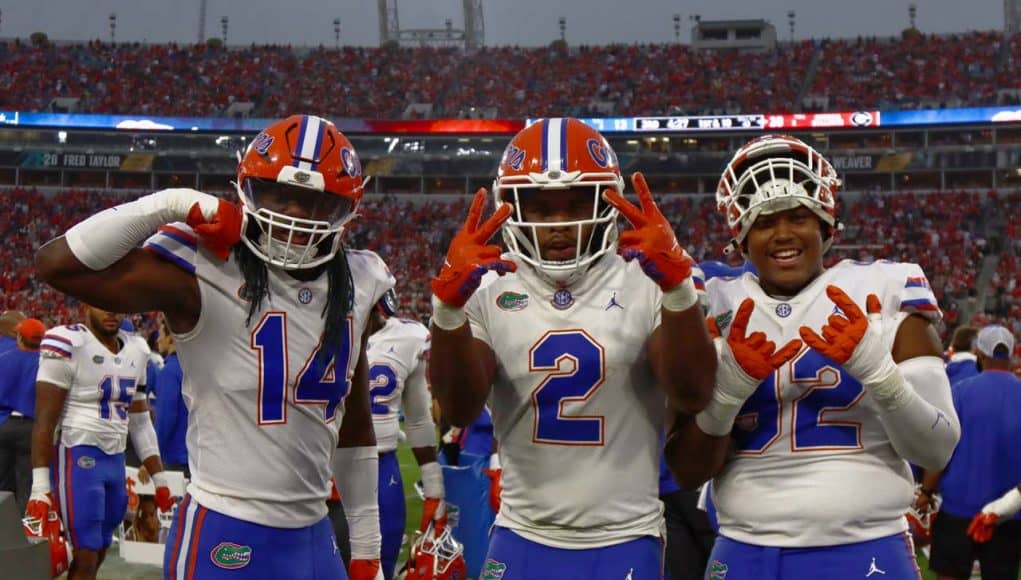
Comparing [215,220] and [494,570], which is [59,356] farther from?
[494,570]

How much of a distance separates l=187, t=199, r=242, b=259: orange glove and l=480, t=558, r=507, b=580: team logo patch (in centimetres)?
111

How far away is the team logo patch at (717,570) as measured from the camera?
2592mm

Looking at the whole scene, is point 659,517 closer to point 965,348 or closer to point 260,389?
point 260,389

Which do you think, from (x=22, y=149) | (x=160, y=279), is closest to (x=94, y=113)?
(x=22, y=149)

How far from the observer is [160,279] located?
2830 millimetres

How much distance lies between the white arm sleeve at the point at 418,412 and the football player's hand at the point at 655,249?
11.5 ft

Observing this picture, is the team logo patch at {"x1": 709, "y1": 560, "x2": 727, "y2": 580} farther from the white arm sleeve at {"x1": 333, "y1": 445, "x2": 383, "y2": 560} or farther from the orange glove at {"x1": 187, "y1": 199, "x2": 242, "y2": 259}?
the orange glove at {"x1": 187, "y1": 199, "x2": 242, "y2": 259}

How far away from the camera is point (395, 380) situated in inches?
236

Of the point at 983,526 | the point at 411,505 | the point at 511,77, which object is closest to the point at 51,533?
the point at 983,526

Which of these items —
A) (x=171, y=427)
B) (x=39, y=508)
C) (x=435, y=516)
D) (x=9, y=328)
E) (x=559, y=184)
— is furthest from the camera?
(x=171, y=427)

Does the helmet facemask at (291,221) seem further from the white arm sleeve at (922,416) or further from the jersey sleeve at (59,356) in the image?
the jersey sleeve at (59,356)

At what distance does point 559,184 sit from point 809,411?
32.7 inches

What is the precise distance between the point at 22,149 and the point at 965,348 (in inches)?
1321

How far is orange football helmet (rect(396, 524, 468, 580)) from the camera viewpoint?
15.4 feet
